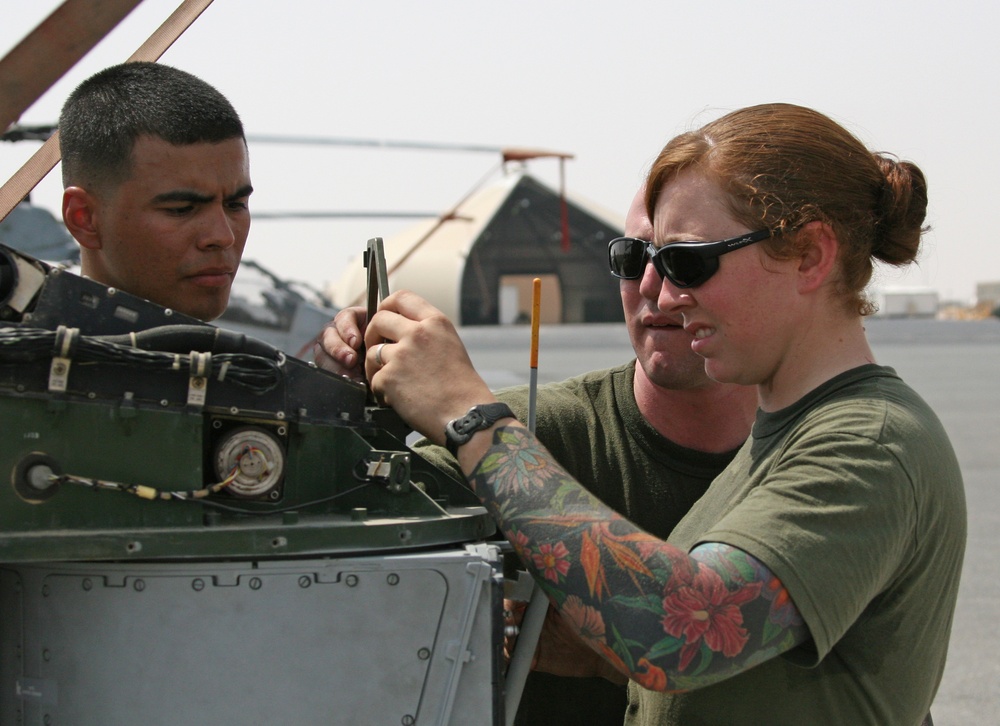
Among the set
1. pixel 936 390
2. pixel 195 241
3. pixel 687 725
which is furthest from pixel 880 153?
pixel 936 390

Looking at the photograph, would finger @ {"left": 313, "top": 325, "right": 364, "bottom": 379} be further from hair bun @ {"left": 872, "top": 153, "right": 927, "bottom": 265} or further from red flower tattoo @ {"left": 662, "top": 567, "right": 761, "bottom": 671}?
hair bun @ {"left": 872, "top": 153, "right": 927, "bottom": 265}

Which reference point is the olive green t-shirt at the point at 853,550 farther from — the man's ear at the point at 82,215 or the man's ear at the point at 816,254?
the man's ear at the point at 82,215

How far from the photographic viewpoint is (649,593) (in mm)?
1422

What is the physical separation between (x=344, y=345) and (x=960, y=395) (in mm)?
16080

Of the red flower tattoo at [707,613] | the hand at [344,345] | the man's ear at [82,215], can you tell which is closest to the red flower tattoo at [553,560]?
the red flower tattoo at [707,613]

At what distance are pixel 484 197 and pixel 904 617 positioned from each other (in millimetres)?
35482

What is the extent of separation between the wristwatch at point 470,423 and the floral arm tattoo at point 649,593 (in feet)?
0.39

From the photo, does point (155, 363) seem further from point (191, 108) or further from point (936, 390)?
point (936, 390)

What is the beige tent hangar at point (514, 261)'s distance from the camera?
111ft

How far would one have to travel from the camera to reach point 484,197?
120 feet

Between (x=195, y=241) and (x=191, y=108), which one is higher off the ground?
(x=191, y=108)

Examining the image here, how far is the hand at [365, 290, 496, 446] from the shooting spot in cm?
163

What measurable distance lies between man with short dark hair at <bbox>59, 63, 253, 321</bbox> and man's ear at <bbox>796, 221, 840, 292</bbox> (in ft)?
3.63

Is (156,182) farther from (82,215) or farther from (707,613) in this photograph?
(707,613)
